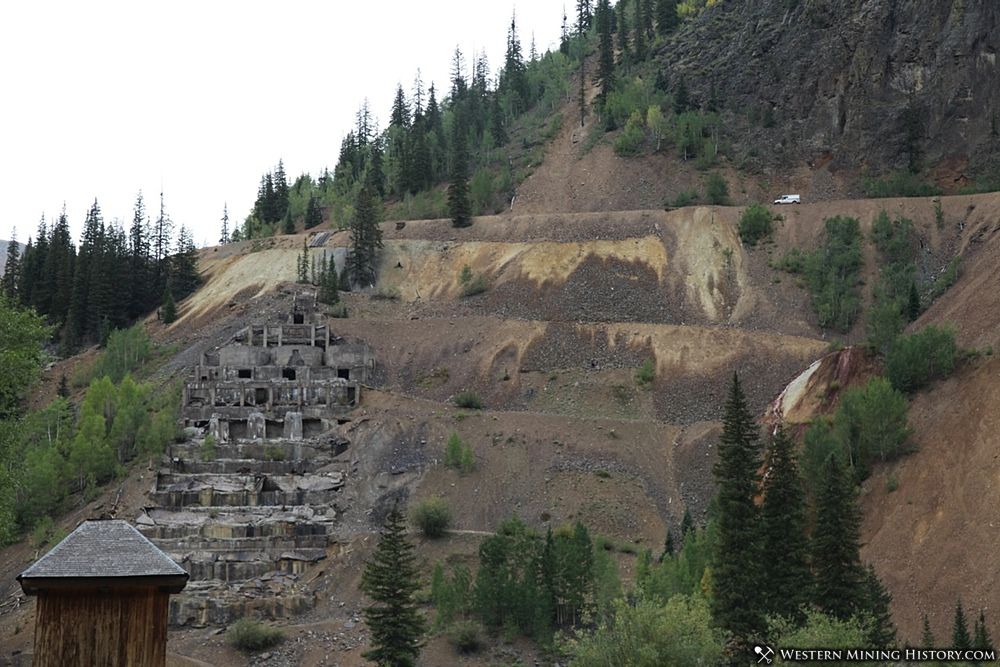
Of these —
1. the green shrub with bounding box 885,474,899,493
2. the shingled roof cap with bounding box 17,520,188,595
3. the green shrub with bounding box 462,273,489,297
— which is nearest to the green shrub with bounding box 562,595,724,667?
the shingled roof cap with bounding box 17,520,188,595

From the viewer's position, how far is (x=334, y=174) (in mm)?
142500

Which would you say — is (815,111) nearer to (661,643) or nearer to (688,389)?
(688,389)

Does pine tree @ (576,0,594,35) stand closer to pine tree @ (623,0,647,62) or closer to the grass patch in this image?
pine tree @ (623,0,647,62)

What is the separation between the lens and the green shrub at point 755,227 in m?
93.4

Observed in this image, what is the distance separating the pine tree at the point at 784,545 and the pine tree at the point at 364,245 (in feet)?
193

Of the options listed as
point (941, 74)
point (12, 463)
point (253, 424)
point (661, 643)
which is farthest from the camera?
point (941, 74)

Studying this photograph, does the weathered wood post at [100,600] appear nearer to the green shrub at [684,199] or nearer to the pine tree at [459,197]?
the pine tree at [459,197]

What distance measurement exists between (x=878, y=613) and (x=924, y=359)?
893 inches

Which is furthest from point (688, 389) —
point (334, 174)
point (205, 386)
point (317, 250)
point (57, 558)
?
point (334, 174)

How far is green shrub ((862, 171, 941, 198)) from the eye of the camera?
319 ft

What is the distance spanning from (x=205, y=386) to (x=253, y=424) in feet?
18.3

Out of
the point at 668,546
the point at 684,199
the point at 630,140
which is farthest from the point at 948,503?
the point at 630,140

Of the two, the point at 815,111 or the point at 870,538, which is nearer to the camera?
the point at 870,538

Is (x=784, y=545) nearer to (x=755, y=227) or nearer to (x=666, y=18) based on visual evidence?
(x=755, y=227)
